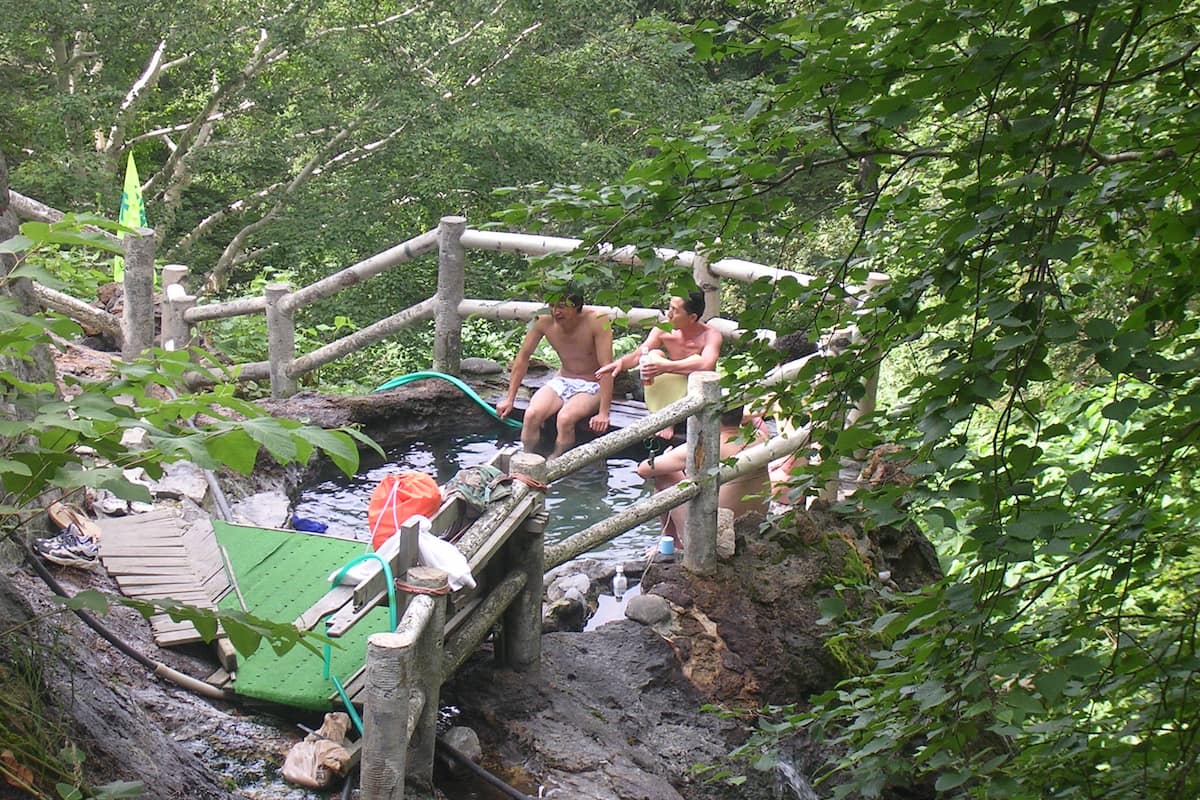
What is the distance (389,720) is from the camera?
112 inches

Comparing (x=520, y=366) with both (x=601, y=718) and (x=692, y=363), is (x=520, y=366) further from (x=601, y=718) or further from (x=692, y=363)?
(x=601, y=718)

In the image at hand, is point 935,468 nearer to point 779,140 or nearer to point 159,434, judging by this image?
point 779,140

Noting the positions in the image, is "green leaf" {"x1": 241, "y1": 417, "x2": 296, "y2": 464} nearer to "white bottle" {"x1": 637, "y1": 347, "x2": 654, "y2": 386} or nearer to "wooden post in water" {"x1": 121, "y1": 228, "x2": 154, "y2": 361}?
"white bottle" {"x1": 637, "y1": 347, "x2": 654, "y2": 386}

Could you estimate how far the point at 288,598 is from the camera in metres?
3.97

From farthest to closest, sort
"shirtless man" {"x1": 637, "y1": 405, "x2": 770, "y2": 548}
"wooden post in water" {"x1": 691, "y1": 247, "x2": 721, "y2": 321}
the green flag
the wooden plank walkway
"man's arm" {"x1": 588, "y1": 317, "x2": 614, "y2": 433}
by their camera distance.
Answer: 1. the green flag
2. "man's arm" {"x1": 588, "y1": 317, "x2": 614, "y2": 433}
3. "wooden post in water" {"x1": 691, "y1": 247, "x2": 721, "y2": 321}
4. "shirtless man" {"x1": 637, "y1": 405, "x2": 770, "y2": 548}
5. the wooden plank walkway

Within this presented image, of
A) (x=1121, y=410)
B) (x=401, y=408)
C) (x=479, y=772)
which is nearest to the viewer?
(x=1121, y=410)

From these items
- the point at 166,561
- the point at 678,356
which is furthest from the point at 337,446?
the point at 678,356

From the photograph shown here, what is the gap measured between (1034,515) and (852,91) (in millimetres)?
761

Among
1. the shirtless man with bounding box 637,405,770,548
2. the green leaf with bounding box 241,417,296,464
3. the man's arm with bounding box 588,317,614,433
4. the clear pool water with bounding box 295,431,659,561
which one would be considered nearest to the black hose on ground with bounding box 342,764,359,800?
the green leaf with bounding box 241,417,296,464

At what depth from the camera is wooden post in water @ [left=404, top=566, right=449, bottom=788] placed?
3129mm

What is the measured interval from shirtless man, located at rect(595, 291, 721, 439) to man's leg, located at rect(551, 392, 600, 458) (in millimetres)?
477

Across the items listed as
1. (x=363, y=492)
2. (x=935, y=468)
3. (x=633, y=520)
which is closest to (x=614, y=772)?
(x=633, y=520)

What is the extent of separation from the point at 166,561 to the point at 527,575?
1313mm

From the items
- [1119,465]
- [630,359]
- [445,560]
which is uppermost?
[630,359]
